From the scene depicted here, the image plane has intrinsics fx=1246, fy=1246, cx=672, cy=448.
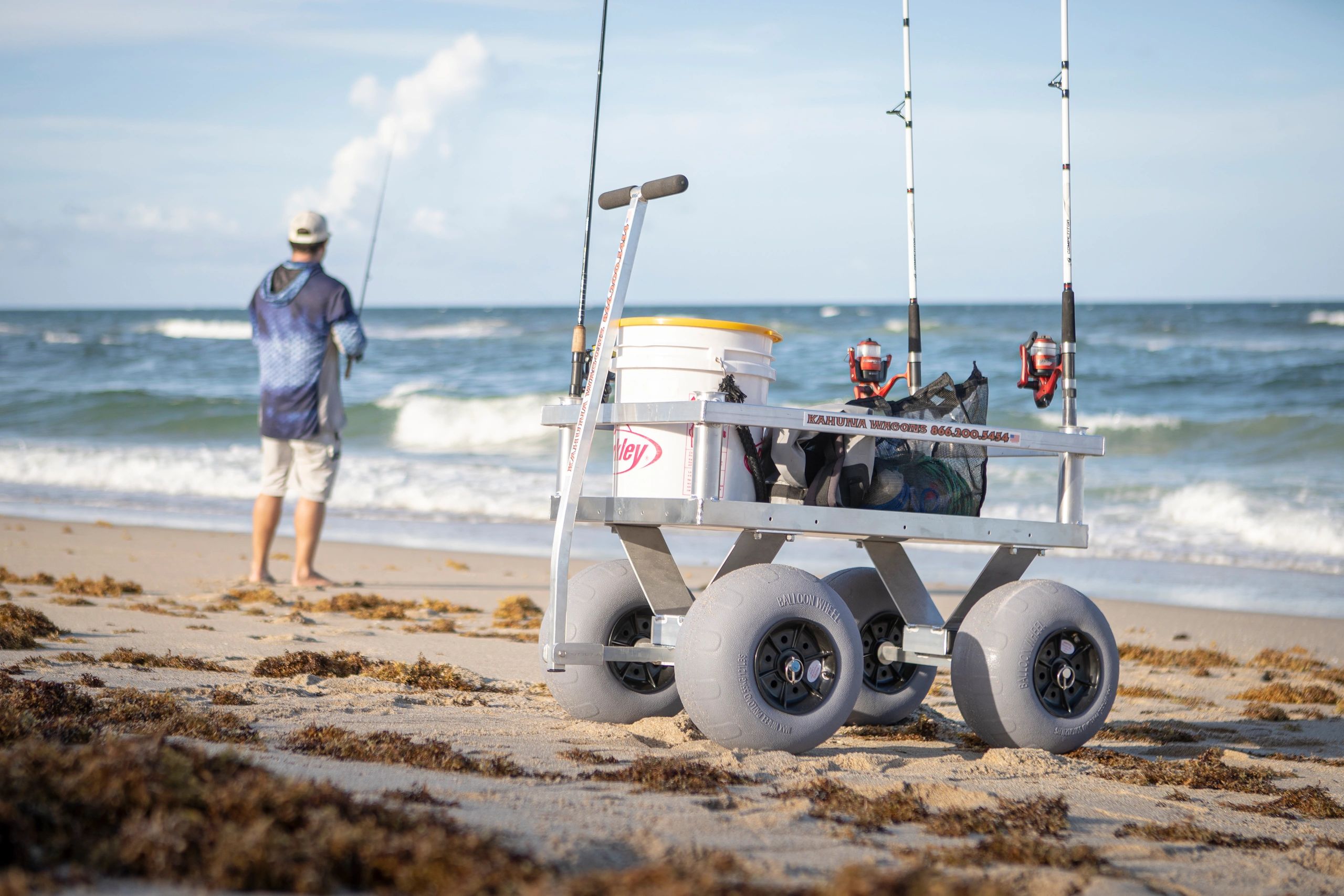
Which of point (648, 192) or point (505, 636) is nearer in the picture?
point (648, 192)

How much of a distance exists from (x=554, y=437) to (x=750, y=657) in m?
18.4

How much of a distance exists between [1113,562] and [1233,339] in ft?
86.3

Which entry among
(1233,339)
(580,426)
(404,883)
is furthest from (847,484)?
(1233,339)

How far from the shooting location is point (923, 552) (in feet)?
38.7

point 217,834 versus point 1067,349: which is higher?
point 1067,349

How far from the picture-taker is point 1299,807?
3.82 metres

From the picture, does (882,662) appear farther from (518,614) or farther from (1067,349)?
(518,614)

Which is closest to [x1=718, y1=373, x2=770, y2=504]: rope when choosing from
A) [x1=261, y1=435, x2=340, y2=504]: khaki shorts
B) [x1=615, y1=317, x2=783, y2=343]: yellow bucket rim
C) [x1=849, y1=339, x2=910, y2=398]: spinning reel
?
[x1=615, y1=317, x2=783, y2=343]: yellow bucket rim

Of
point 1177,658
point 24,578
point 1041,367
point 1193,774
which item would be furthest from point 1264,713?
point 24,578

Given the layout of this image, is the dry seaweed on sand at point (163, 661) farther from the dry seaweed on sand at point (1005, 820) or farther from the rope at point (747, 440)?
the dry seaweed on sand at point (1005, 820)

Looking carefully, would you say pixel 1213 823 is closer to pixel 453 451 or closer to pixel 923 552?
pixel 923 552

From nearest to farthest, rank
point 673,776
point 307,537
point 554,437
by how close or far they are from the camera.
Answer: point 673,776
point 307,537
point 554,437

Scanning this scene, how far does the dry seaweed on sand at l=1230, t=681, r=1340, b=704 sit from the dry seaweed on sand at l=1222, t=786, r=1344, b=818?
2.32m

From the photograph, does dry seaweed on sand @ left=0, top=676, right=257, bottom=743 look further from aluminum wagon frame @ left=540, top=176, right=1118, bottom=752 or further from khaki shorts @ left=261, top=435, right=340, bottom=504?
khaki shorts @ left=261, top=435, right=340, bottom=504
